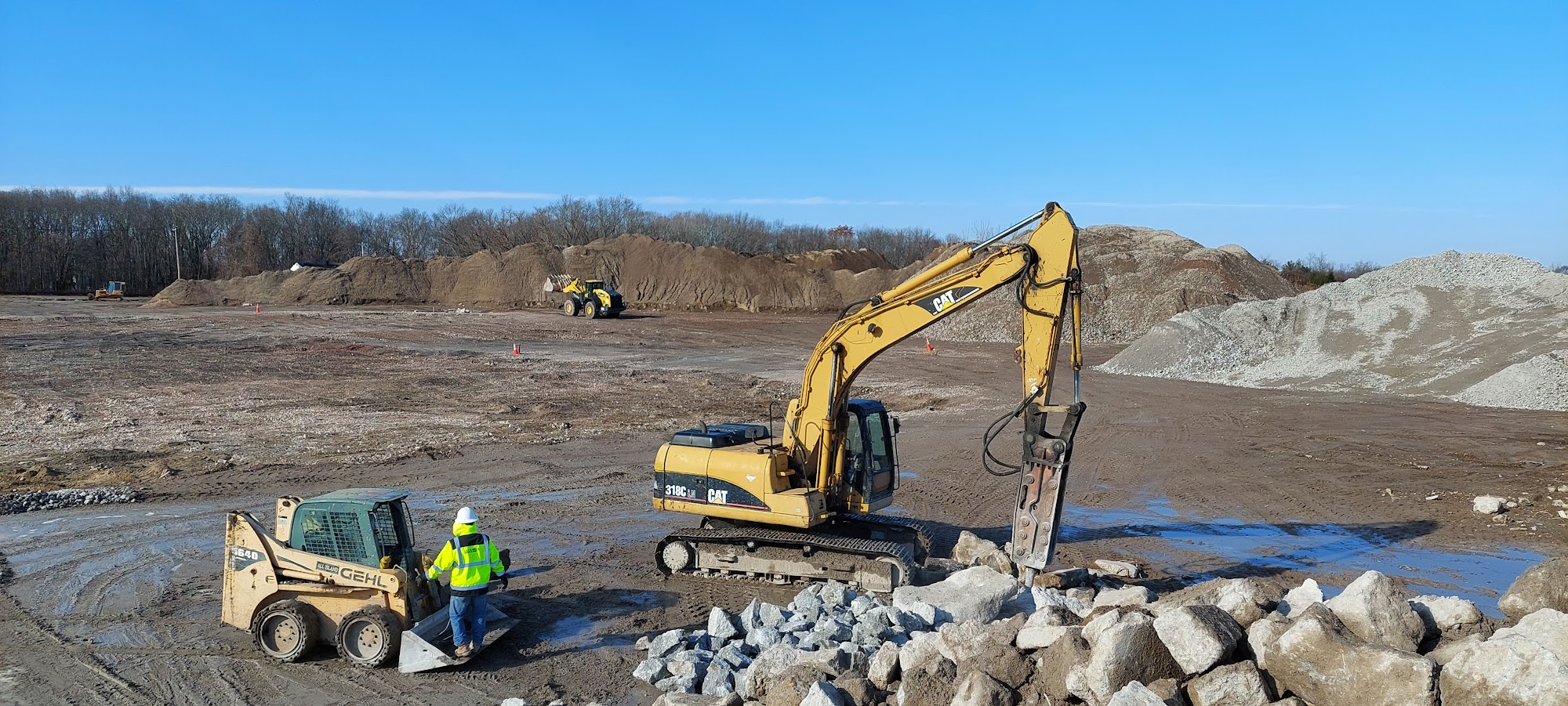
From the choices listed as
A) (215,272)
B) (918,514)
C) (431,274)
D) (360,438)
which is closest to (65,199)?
(215,272)

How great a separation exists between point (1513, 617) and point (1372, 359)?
22888 mm

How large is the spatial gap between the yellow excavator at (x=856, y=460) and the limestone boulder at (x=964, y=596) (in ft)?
1.65

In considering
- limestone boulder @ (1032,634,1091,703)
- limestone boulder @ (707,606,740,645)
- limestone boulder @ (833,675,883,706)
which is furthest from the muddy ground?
limestone boulder @ (1032,634,1091,703)

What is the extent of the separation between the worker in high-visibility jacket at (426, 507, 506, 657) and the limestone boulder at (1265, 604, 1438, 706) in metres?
5.56

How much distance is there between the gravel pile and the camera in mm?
13438

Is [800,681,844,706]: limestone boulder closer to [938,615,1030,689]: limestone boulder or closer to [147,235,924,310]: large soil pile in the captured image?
[938,615,1030,689]: limestone boulder

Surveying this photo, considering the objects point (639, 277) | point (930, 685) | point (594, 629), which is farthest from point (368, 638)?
point (639, 277)

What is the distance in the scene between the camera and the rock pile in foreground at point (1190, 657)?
5.32 meters

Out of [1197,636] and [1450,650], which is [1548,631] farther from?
[1197,636]

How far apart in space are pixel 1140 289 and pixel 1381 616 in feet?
123

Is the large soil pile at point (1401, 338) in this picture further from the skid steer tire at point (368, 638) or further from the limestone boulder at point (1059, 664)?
the skid steer tire at point (368, 638)

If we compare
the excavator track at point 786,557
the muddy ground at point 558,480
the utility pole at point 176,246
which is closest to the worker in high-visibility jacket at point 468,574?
the muddy ground at point 558,480

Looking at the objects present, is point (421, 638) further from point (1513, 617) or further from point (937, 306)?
point (1513, 617)

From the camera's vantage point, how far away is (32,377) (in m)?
24.0
